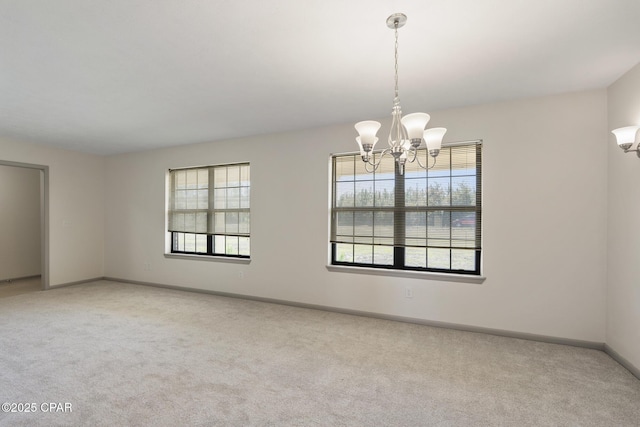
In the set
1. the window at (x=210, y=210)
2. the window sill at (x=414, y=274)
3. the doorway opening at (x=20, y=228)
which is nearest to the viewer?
the window sill at (x=414, y=274)

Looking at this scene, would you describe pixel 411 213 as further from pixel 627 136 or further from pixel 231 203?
pixel 231 203

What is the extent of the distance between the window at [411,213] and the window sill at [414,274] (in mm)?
126

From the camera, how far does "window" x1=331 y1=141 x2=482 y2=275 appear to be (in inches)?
146

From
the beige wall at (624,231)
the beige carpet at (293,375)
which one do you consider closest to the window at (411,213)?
the beige carpet at (293,375)

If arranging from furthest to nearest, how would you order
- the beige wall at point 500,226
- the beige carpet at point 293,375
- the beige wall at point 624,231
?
the beige wall at point 500,226 < the beige wall at point 624,231 < the beige carpet at point 293,375

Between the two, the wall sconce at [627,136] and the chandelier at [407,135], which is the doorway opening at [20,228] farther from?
the wall sconce at [627,136]

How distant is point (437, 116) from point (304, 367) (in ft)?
10.1

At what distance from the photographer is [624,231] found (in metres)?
2.80

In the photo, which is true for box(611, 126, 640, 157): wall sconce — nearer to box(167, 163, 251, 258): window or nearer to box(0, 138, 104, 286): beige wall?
box(167, 163, 251, 258): window

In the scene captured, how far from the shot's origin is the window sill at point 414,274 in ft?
11.9

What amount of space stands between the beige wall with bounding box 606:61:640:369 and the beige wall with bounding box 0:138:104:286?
7.85 metres

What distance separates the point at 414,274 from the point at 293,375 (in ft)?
6.40

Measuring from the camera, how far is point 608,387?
244 centimetres

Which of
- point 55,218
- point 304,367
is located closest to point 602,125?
point 304,367
